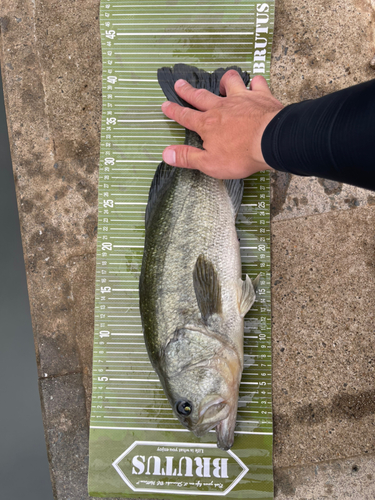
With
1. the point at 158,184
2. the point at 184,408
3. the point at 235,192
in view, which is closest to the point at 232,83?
the point at 235,192

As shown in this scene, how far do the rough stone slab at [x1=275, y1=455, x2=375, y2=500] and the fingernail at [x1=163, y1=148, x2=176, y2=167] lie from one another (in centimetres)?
258

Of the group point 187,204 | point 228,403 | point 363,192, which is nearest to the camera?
point 228,403

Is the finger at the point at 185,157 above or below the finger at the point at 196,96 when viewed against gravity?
below

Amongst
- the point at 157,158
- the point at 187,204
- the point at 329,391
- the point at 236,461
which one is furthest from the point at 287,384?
the point at 157,158

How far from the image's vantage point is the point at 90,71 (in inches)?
114

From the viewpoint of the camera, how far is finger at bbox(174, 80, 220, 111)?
2.27 m

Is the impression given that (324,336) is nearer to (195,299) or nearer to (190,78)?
(195,299)

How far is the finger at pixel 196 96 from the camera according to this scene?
2.27 m

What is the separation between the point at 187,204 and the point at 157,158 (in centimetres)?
70

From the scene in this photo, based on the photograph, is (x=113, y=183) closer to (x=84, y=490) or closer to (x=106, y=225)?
(x=106, y=225)

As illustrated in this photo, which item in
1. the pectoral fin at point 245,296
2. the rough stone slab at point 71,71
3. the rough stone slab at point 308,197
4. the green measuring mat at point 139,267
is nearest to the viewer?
the pectoral fin at point 245,296

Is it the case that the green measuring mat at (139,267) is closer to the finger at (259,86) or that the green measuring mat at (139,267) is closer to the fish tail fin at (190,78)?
the fish tail fin at (190,78)

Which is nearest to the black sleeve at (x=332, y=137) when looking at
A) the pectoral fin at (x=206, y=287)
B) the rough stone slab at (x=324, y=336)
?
the pectoral fin at (x=206, y=287)

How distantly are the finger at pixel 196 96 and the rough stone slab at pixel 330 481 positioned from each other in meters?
2.90
